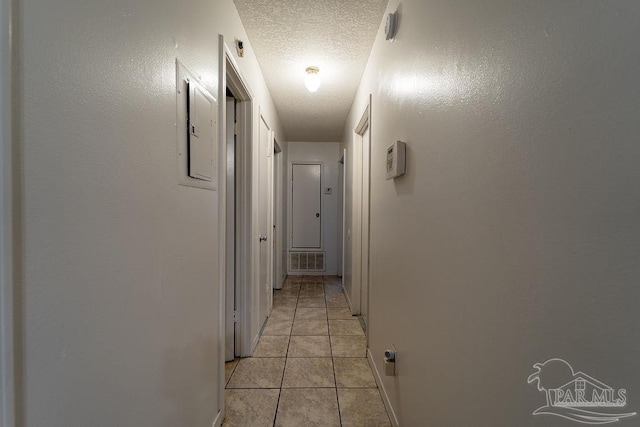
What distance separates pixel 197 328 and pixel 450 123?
4.33ft

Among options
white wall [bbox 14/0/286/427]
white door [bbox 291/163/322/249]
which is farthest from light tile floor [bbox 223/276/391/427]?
white door [bbox 291/163/322/249]

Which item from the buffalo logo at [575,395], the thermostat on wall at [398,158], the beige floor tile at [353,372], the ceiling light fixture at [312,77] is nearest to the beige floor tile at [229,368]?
the beige floor tile at [353,372]

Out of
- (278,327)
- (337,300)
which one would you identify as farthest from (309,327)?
(337,300)

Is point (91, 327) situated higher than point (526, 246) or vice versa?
point (526, 246)

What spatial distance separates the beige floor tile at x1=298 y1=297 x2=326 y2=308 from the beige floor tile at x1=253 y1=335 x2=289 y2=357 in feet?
3.00

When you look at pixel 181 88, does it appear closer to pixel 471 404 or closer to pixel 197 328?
pixel 197 328

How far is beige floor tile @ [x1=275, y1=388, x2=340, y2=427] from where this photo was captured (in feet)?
5.36

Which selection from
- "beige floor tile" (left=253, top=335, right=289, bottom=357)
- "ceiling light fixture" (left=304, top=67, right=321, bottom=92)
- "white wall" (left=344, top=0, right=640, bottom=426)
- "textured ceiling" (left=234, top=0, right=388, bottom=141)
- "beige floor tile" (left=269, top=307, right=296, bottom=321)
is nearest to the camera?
"white wall" (left=344, top=0, right=640, bottom=426)

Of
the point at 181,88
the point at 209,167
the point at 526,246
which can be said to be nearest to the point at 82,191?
the point at 181,88

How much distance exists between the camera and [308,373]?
211 centimetres

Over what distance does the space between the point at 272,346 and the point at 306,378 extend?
0.57 metres

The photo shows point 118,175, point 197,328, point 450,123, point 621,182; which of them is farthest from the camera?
point 197,328

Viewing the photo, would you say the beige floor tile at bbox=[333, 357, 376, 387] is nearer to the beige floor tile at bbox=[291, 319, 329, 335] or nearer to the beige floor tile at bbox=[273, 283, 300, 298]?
the beige floor tile at bbox=[291, 319, 329, 335]

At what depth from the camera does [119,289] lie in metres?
0.76
